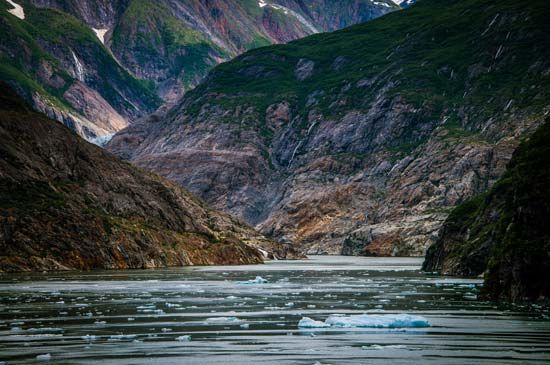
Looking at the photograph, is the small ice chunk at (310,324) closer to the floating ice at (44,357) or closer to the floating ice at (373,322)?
the floating ice at (373,322)

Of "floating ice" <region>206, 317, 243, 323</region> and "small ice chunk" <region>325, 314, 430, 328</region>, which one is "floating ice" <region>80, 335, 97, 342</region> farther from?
"small ice chunk" <region>325, 314, 430, 328</region>

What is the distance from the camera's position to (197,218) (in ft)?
641

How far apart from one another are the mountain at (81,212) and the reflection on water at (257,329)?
54.1 m

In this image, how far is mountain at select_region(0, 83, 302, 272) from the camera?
132375 millimetres

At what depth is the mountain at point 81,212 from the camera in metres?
132

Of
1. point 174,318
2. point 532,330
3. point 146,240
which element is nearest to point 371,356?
point 532,330

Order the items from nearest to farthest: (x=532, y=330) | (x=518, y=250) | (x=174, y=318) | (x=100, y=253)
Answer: (x=532, y=330) < (x=174, y=318) < (x=518, y=250) < (x=100, y=253)

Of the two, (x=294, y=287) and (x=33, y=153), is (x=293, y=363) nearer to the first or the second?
(x=294, y=287)

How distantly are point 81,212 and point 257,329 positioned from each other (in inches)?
3996

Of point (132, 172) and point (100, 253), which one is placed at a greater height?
point (132, 172)

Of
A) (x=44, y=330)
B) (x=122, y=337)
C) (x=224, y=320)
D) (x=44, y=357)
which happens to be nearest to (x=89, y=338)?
(x=122, y=337)

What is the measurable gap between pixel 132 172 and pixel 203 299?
4618 inches

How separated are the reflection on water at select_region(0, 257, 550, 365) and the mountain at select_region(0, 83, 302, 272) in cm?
5411

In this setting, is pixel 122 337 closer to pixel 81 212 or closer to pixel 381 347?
Result: pixel 381 347
